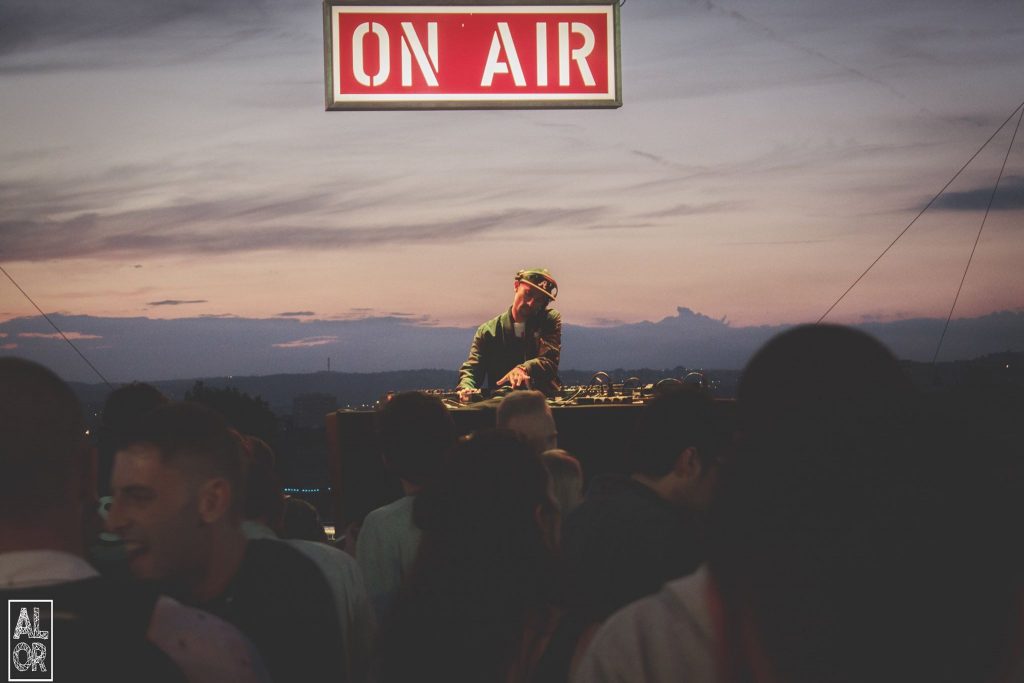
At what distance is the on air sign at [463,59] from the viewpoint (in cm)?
656

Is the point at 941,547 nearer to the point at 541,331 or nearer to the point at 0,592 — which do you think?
the point at 0,592

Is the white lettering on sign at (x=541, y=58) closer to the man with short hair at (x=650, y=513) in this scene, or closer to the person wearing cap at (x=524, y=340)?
the person wearing cap at (x=524, y=340)

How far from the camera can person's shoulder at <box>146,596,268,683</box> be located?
1860 mm

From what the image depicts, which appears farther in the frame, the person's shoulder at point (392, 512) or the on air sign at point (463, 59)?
the on air sign at point (463, 59)

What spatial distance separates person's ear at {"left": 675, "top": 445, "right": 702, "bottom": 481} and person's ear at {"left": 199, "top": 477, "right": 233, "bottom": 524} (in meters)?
1.55

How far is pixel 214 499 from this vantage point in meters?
2.50

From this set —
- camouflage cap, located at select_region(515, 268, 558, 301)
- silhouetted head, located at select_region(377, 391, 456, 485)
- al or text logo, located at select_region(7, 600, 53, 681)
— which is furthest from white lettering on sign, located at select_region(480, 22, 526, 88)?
al or text logo, located at select_region(7, 600, 53, 681)

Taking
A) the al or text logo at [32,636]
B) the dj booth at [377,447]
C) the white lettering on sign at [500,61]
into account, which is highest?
the white lettering on sign at [500,61]

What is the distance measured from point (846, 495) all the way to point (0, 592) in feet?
Result: 4.73

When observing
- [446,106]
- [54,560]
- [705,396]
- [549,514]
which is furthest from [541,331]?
[54,560]

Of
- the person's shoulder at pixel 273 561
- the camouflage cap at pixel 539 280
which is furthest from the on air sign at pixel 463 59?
the person's shoulder at pixel 273 561

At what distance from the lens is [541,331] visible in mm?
8383

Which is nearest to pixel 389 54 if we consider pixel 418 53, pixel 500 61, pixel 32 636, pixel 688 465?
pixel 418 53

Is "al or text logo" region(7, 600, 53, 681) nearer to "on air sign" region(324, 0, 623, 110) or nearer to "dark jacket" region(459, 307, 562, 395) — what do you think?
"on air sign" region(324, 0, 623, 110)
